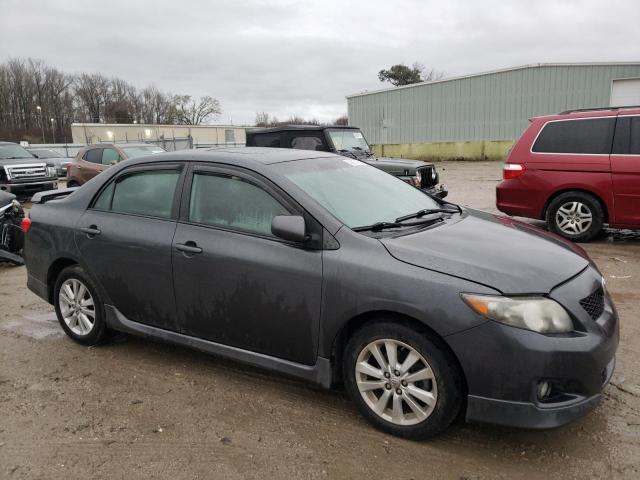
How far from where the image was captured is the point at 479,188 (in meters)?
15.6

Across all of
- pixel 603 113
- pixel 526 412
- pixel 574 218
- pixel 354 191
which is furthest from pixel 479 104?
pixel 526 412

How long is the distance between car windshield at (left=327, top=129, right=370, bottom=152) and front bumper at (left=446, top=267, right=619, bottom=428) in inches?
309

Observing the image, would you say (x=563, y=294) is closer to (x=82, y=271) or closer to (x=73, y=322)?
(x=82, y=271)

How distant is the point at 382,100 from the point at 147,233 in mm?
32190

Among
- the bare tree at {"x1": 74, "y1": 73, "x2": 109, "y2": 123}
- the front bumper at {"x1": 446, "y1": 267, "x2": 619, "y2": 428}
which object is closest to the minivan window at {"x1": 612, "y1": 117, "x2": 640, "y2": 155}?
Answer: the front bumper at {"x1": 446, "y1": 267, "x2": 619, "y2": 428}

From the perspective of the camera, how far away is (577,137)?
7.41 m

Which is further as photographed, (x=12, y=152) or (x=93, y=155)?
(x=12, y=152)

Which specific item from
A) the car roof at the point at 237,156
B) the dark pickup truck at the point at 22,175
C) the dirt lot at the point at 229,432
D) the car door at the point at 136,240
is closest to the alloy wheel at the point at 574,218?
the dirt lot at the point at 229,432

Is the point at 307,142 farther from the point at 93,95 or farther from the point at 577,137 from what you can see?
the point at 93,95

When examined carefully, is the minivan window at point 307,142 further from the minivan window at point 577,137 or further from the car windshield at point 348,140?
the minivan window at point 577,137

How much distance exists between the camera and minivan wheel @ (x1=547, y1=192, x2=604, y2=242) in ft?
24.1

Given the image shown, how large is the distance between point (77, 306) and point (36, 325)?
38.7 inches

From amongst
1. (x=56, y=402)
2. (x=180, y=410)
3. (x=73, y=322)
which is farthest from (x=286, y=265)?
A: (x=73, y=322)

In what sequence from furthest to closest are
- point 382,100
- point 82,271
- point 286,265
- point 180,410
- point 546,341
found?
point 382,100 → point 82,271 → point 180,410 → point 286,265 → point 546,341
